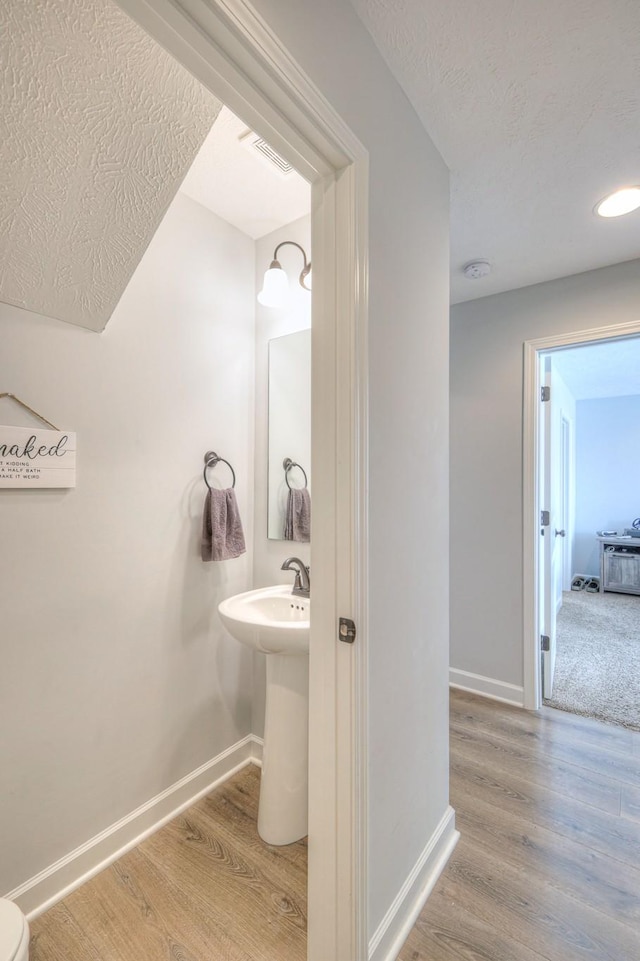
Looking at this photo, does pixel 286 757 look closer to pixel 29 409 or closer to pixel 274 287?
pixel 29 409

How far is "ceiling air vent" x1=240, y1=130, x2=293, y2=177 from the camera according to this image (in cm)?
144

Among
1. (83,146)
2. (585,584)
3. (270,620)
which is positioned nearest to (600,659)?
(585,584)

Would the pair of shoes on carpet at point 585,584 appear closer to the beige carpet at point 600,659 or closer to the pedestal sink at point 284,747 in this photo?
the beige carpet at point 600,659

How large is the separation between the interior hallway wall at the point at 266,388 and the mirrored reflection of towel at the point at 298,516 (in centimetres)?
5

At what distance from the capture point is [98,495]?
4.83ft

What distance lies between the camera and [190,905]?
1.31m

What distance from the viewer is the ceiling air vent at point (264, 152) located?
144 centimetres

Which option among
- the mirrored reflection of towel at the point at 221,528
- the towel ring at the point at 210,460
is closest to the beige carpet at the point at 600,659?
the mirrored reflection of towel at the point at 221,528

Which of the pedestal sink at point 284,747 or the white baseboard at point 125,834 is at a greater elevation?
the pedestal sink at point 284,747

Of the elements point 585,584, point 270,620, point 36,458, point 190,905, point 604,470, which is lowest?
point 190,905

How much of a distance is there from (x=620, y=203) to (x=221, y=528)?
6.84ft

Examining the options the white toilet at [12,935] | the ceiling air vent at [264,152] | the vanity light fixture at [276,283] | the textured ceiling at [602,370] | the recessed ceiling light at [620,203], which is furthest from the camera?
the textured ceiling at [602,370]

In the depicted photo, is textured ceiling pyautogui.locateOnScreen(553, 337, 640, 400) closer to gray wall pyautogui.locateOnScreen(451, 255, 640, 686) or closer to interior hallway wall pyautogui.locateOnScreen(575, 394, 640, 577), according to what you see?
interior hallway wall pyautogui.locateOnScreen(575, 394, 640, 577)

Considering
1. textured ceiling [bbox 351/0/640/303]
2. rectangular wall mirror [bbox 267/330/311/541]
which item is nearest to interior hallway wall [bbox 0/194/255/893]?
rectangular wall mirror [bbox 267/330/311/541]
